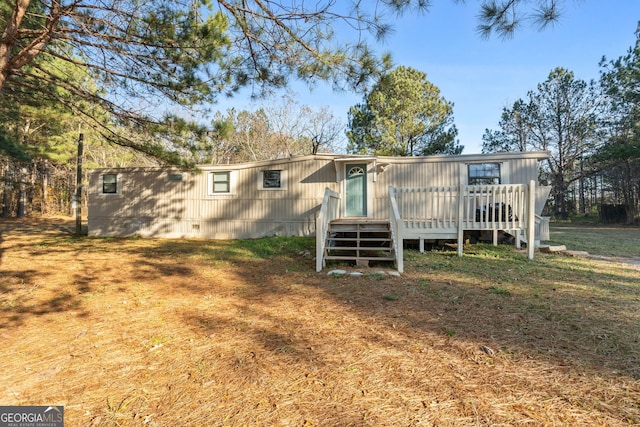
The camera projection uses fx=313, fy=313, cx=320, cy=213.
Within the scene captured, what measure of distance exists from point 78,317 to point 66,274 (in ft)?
8.52

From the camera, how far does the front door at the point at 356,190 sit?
9.64m

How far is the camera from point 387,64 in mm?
4352

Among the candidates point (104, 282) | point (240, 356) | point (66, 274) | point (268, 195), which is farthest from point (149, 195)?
point (240, 356)

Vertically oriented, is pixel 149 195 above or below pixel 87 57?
below

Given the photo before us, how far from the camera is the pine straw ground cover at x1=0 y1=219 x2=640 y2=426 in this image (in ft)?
6.05

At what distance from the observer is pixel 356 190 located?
31.8 ft

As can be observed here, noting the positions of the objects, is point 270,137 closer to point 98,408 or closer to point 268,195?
point 268,195

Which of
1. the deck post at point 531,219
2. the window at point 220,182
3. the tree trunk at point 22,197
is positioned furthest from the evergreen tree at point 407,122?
the tree trunk at point 22,197

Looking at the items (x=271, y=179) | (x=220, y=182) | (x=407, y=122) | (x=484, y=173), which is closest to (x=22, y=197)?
(x=220, y=182)

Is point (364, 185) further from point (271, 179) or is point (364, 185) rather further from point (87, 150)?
point (87, 150)

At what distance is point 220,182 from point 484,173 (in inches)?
329

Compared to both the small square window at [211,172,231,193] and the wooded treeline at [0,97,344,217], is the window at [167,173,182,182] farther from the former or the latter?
the wooded treeline at [0,97,344,217]

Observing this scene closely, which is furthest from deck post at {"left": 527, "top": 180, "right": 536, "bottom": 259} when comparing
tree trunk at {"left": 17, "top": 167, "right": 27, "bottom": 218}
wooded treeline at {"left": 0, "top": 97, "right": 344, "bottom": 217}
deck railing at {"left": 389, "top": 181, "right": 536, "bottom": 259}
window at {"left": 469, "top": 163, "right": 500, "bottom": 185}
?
tree trunk at {"left": 17, "top": 167, "right": 27, "bottom": 218}

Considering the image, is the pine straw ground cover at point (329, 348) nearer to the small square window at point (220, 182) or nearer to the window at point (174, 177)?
the small square window at point (220, 182)
